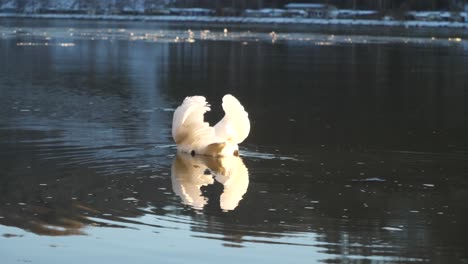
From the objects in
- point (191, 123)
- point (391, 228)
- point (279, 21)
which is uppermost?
point (191, 123)

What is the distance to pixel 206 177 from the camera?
1329 cm

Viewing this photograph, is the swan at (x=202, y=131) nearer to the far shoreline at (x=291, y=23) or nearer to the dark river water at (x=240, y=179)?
the dark river water at (x=240, y=179)

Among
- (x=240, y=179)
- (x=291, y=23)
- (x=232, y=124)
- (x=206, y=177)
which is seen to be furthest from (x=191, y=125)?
(x=291, y=23)

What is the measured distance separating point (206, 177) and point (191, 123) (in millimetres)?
1493

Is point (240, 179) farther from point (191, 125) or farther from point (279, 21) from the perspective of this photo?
point (279, 21)

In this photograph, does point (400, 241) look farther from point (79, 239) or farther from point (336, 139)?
point (336, 139)

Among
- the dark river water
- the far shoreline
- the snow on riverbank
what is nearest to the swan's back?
the dark river water

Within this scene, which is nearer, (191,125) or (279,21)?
(191,125)

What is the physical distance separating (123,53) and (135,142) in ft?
95.8

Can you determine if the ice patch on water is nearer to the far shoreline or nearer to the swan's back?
the swan's back

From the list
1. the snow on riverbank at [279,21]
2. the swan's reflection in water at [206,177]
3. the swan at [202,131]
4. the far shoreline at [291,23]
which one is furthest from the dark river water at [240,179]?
the snow on riverbank at [279,21]

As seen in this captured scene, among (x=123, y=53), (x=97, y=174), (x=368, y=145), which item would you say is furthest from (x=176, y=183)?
(x=123, y=53)

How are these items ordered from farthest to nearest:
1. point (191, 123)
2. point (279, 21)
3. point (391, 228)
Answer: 1. point (279, 21)
2. point (191, 123)
3. point (391, 228)

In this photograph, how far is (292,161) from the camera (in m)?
14.7
